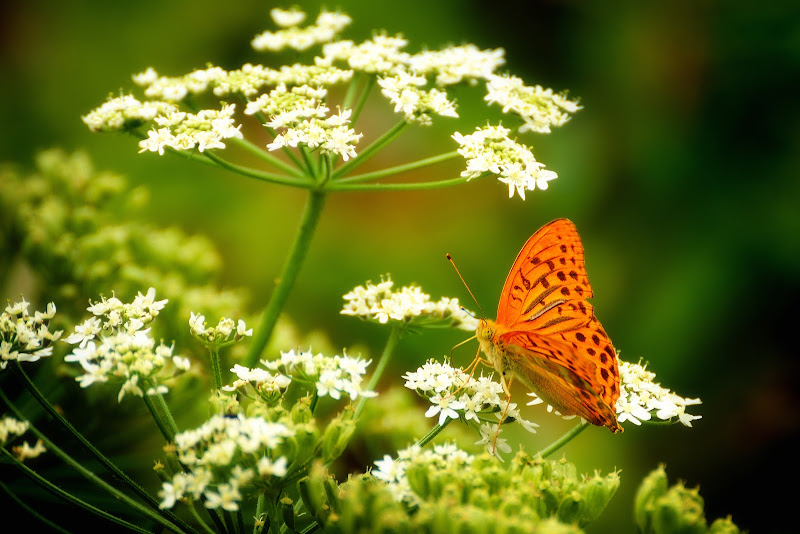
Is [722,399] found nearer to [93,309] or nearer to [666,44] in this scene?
[666,44]

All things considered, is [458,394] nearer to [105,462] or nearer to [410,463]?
[410,463]

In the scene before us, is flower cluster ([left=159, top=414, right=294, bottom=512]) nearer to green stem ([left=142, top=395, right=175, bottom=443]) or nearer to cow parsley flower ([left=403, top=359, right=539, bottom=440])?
green stem ([left=142, top=395, right=175, bottom=443])

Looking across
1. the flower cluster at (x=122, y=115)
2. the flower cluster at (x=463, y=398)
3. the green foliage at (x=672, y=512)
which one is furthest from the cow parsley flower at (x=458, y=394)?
the flower cluster at (x=122, y=115)

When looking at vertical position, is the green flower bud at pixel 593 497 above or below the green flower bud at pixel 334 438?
below

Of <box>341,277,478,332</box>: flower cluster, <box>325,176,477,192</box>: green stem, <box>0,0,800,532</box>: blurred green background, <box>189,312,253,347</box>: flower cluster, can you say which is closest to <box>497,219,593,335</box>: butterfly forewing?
<box>341,277,478,332</box>: flower cluster

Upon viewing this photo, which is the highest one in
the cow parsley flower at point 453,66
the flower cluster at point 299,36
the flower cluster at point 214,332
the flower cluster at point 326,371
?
→ the flower cluster at point 299,36

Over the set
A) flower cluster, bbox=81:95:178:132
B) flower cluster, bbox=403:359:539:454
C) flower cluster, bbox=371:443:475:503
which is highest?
flower cluster, bbox=81:95:178:132

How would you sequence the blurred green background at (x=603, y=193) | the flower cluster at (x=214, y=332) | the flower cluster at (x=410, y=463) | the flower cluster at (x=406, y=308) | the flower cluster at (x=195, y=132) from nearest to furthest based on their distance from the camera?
1. the flower cluster at (x=410, y=463)
2. the flower cluster at (x=214, y=332)
3. the flower cluster at (x=406, y=308)
4. the flower cluster at (x=195, y=132)
5. the blurred green background at (x=603, y=193)

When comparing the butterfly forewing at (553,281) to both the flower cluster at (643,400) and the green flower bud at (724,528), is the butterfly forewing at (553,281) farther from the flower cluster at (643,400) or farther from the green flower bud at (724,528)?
the green flower bud at (724,528)
